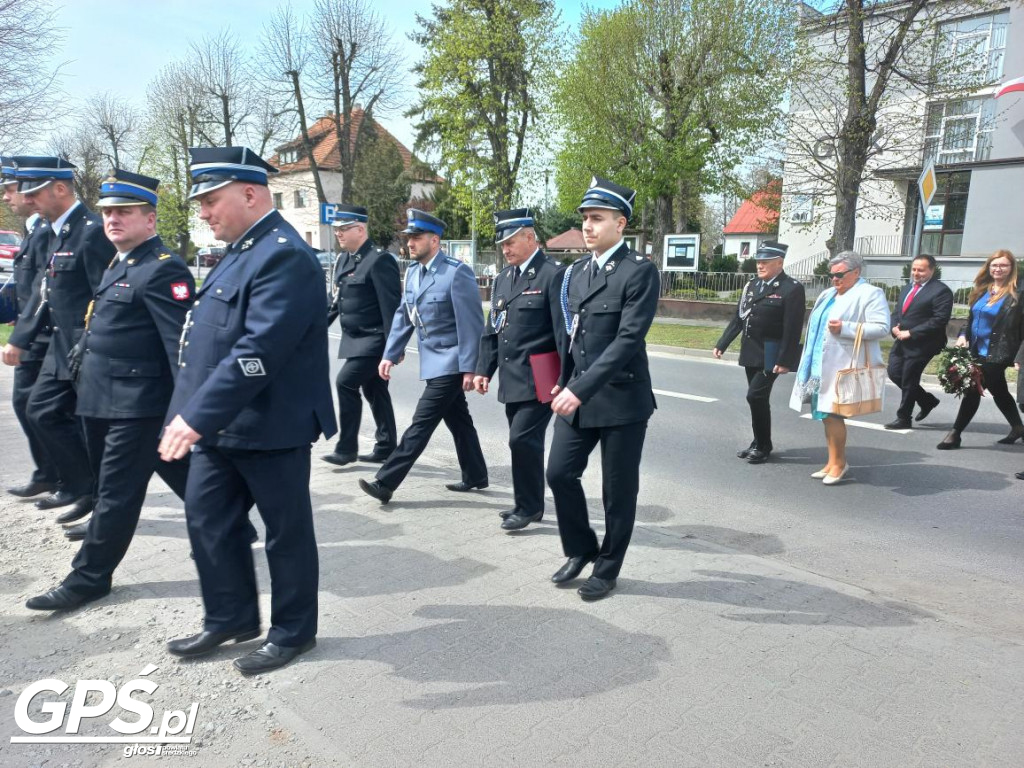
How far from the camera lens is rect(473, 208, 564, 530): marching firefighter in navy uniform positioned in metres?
4.67

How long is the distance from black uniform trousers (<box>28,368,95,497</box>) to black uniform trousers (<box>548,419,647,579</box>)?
2.89 meters

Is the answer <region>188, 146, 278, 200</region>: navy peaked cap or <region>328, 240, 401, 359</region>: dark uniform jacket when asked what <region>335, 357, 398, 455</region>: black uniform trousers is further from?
<region>188, 146, 278, 200</region>: navy peaked cap

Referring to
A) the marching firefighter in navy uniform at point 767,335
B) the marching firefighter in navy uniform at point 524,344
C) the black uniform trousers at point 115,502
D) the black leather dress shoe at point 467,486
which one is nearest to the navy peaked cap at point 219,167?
the black uniform trousers at point 115,502

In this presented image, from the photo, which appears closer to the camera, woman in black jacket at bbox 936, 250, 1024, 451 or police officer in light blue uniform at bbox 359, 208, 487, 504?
police officer in light blue uniform at bbox 359, 208, 487, 504

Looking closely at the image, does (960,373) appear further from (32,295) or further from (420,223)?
(32,295)

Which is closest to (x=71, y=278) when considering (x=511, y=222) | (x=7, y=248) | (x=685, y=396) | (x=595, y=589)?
(x=511, y=222)

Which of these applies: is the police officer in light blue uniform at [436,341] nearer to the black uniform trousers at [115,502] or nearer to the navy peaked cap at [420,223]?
the navy peaked cap at [420,223]

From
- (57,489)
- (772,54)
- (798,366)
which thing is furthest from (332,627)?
(772,54)

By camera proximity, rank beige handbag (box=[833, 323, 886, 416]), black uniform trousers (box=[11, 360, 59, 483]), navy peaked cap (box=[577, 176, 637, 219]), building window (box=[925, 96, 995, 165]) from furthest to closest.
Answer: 1. building window (box=[925, 96, 995, 165])
2. beige handbag (box=[833, 323, 886, 416])
3. black uniform trousers (box=[11, 360, 59, 483])
4. navy peaked cap (box=[577, 176, 637, 219])

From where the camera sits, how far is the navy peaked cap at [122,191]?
3.53 m

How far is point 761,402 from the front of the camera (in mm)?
6691

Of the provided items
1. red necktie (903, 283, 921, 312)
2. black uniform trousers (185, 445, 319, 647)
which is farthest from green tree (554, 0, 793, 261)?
black uniform trousers (185, 445, 319, 647)

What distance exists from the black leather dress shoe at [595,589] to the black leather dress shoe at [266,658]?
1344 millimetres

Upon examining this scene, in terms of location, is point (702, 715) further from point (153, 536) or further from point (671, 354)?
point (671, 354)
